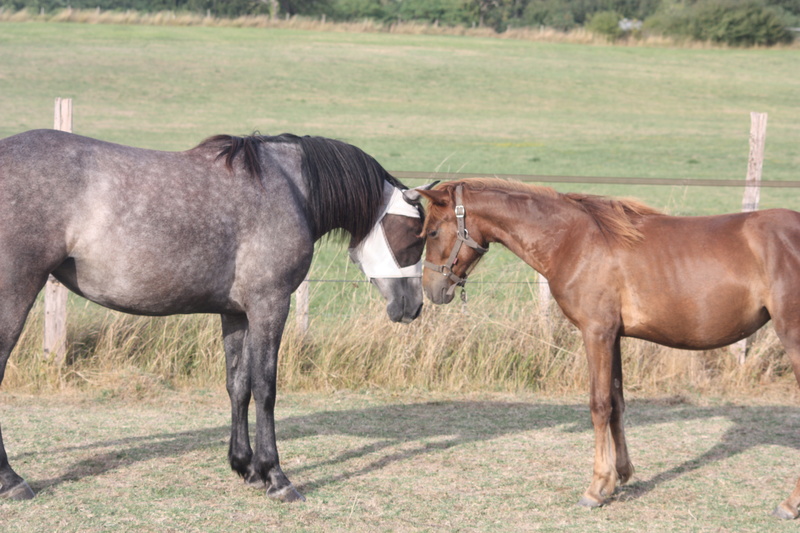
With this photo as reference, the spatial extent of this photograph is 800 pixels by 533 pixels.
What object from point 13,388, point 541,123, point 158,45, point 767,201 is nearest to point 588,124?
point 541,123

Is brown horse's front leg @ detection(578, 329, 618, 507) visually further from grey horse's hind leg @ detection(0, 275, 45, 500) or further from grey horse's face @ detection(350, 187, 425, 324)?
grey horse's hind leg @ detection(0, 275, 45, 500)

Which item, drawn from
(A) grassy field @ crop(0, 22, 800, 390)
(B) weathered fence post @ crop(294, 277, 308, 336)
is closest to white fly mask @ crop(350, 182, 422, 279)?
(B) weathered fence post @ crop(294, 277, 308, 336)

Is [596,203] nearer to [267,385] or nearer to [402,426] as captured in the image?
[267,385]

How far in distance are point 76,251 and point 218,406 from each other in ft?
8.05

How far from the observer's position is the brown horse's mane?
4.62 metres

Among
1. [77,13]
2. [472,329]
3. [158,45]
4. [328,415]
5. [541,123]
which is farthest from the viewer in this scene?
[77,13]

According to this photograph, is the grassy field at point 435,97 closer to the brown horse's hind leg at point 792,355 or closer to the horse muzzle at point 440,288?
the horse muzzle at point 440,288

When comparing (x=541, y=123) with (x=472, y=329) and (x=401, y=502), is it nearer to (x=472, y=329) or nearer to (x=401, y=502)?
(x=472, y=329)

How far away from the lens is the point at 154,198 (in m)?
4.28

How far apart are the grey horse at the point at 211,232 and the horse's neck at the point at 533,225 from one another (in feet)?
1.73

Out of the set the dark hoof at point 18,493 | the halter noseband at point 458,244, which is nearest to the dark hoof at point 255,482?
the dark hoof at point 18,493

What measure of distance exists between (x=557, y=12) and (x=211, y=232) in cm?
5858

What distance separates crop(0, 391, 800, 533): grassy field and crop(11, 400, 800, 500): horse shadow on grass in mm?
15

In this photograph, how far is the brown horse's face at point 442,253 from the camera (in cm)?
468
